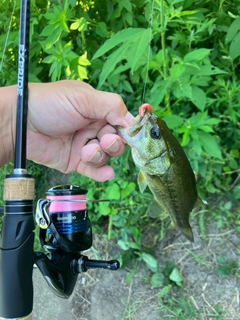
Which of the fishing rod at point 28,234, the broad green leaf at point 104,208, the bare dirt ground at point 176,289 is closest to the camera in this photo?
the fishing rod at point 28,234

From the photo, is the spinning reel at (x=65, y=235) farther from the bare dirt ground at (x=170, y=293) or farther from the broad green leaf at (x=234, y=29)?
the bare dirt ground at (x=170, y=293)

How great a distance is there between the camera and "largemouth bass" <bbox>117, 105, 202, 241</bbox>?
1414 mm

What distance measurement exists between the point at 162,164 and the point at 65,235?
0.55m

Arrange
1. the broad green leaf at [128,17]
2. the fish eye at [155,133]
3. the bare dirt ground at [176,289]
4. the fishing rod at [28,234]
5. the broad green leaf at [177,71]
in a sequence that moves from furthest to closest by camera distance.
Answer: the bare dirt ground at [176,289], the broad green leaf at [128,17], the broad green leaf at [177,71], the fish eye at [155,133], the fishing rod at [28,234]

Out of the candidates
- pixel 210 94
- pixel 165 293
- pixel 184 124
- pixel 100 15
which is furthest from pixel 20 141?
pixel 165 293

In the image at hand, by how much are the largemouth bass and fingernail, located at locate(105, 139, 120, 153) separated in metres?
0.04

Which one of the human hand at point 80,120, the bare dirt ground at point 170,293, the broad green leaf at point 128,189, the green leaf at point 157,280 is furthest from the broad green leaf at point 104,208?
the human hand at point 80,120

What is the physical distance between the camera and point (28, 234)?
1011 mm

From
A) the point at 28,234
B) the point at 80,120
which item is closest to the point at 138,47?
the point at 80,120

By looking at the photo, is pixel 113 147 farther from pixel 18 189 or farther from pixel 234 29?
pixel 234 29

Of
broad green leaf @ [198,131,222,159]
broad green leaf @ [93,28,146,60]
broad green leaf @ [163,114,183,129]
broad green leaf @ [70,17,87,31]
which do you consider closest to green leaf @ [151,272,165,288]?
broad green leaf @ [198,131,222,159]

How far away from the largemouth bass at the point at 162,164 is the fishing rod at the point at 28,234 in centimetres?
32

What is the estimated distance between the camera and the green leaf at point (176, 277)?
244 cm

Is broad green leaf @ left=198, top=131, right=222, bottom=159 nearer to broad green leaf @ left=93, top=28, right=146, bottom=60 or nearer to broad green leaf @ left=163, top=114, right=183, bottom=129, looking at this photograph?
broad green leaf @ left=163, top=114, right=183, bottom=129
